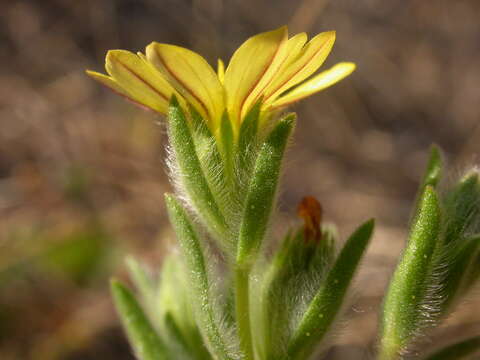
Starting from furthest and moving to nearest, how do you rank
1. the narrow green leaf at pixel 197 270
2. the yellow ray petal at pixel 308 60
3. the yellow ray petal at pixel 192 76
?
the narrow green leaf at pixel 197 270 → the yellow ray petal at pixel 308 60 → the yellow ray petal at pixel 192 76

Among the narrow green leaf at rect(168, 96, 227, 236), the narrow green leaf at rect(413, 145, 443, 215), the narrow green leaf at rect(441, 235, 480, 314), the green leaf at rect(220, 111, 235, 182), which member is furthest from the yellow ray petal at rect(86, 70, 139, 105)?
the narrow green leaf at rect(441, 235, 480, 314)

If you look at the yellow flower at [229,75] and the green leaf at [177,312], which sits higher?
the yellow flower at [229,75]

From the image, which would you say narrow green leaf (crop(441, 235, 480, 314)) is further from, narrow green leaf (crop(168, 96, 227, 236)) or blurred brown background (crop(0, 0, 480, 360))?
blurred brown background (crop(0, 0, 480, 360))

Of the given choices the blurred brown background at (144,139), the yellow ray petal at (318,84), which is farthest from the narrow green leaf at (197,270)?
the blurred brown background at (144,139)

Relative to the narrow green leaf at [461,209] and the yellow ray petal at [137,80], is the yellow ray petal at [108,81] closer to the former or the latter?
the yellow ray petal at [137,80]

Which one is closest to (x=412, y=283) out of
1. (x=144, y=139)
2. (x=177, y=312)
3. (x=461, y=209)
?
(x=461, y=209)

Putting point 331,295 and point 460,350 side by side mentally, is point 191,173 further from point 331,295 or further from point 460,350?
point 460,350
